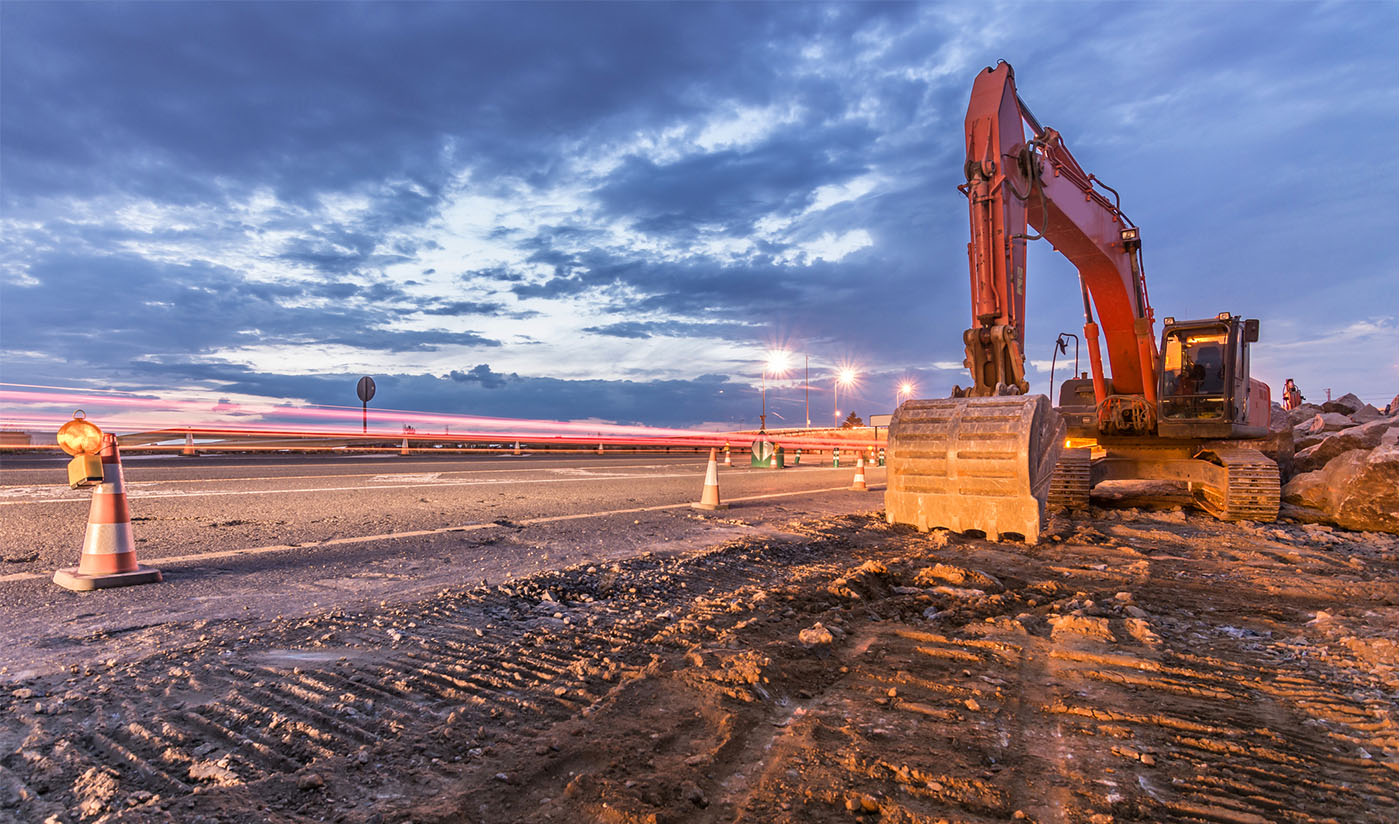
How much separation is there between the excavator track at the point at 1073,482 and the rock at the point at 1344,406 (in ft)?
48.9

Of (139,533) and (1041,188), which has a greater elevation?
(1041,188)

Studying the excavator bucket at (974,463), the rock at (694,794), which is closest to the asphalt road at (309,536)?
the excavator bucket at (974,463)

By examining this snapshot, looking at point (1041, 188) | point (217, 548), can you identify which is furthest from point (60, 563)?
point (1041, 188)

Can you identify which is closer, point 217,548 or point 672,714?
point 672,714

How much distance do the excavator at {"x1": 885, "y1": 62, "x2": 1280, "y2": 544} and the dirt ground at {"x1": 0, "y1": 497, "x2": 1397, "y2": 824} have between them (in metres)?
2.58

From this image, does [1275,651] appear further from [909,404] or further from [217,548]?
[217,548]

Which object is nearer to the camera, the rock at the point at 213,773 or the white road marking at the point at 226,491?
the rock at the point at 213,773

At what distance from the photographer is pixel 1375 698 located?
296 cm

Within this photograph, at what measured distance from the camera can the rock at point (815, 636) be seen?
3633mm

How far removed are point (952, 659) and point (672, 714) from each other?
1539mm

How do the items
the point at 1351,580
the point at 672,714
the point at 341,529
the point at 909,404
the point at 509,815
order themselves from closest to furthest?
the point at 509,815 < the point at 672,714 < the point at 1351,580 < the point at 341,529 < the point at 909,404

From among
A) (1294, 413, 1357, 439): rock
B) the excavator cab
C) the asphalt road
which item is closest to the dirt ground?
the asphalt road

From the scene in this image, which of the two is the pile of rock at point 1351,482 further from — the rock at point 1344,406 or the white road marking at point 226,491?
the white road marking at point 226,491

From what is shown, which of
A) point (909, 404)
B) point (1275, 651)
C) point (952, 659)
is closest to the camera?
point (952, 659)
